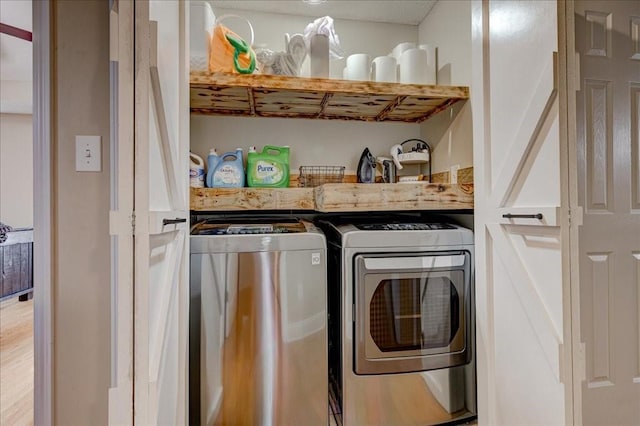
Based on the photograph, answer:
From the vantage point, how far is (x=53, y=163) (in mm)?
1125

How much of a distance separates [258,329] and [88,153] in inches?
39.3

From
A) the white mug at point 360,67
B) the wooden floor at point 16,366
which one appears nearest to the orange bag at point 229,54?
the white mug at point 360,67

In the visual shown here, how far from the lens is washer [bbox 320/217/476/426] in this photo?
1654 millimetres

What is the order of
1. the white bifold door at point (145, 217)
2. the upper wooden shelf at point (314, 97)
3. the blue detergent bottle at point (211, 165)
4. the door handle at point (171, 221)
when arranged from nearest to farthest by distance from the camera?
the white bifold door at point (145, 217) → the door handle at point (171, 221) → the upper wooden shelf at point (314, 97) → the blue detergent bottle at point (211, 165)

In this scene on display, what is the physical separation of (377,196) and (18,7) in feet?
8.74

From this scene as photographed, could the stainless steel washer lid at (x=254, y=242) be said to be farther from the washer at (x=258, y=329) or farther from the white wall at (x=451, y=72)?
the white wall at (x=451, y=72)

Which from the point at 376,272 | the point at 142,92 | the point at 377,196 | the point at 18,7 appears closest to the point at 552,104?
the point at 377,196

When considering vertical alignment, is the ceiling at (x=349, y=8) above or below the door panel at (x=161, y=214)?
above

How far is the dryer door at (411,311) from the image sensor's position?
166 cm

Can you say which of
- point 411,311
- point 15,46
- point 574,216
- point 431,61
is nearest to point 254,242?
point 411,311

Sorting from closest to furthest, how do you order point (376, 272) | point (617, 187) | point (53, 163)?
point (53, 163), point (617, 187), point (376, 272)

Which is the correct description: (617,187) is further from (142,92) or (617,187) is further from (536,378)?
(142,92)

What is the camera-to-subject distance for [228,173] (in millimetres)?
2068

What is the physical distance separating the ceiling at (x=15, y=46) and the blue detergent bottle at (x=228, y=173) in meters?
1.67
